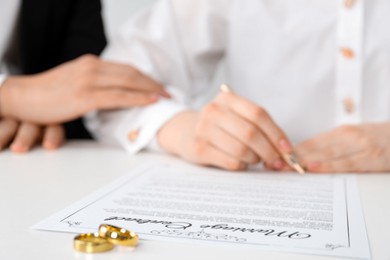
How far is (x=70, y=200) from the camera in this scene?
470 mm

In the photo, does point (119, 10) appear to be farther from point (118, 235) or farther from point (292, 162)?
point (118, 235)

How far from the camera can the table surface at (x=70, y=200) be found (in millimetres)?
338

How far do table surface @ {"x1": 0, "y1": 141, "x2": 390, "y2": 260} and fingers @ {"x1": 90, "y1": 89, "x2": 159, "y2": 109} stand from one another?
7 centimetres

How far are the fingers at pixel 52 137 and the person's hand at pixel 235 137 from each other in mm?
225

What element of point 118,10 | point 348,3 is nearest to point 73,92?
point 348,3

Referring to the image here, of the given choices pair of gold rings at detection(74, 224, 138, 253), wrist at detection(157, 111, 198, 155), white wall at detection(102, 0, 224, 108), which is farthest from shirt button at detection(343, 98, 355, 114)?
white wall at detection(102, 0, 224, 108)

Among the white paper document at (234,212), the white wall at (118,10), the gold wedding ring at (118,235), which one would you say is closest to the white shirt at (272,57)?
the white paper document at (234,212)

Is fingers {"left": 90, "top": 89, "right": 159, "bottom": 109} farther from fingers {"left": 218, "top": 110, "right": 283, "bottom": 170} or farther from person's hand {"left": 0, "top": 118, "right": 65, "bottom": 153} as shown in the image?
fingers {"left": 218, "top": 110, "right": 283, "bottom": 170}

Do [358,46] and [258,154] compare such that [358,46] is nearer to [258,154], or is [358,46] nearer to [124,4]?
[258,154]

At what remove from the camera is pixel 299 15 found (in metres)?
0.88

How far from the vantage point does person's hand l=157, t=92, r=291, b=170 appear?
61cm

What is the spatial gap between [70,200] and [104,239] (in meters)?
0.13

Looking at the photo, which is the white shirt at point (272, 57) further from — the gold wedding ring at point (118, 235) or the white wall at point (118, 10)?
the white wall at point (118, 10)

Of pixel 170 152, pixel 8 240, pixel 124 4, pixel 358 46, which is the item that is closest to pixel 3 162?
pixel 170 152
